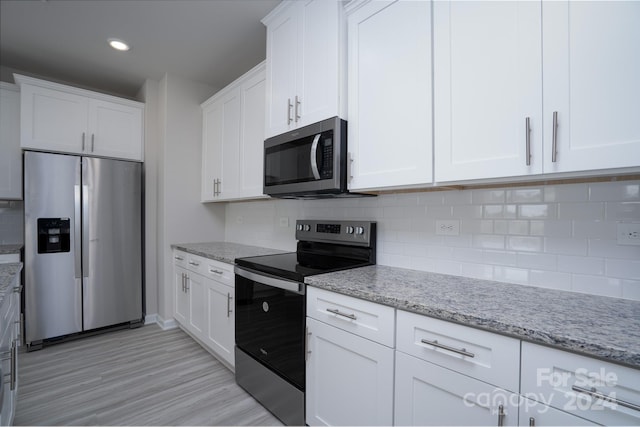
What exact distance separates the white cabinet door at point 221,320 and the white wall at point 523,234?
3.69ft

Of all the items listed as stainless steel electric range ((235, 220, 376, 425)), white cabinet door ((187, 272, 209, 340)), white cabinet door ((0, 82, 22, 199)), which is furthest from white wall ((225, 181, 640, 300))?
white cabinet door ((0, 82, 22, 199))

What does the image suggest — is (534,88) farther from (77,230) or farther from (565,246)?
(77,230)

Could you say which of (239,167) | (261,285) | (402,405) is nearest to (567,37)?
(402,405)

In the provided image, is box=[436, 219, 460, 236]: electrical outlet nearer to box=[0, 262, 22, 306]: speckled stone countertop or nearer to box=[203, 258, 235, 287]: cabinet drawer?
box=[203, 258, 235, 287]: cabinet drawer

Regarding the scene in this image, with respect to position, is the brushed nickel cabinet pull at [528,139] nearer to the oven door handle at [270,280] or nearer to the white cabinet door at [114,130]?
the oven door handle at [270,280]

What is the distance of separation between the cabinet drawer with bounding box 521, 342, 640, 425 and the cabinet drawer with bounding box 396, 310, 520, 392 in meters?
0.04

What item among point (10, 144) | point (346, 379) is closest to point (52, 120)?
point (10, 144)

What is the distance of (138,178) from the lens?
3086 millimetres

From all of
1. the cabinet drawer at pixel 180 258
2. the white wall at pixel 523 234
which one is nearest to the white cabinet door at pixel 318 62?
the white wall at pixel 523 234

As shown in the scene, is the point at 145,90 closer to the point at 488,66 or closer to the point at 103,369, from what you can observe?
the point at 103,369

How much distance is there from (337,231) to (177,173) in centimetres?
206

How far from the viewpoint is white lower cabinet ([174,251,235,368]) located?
216cm

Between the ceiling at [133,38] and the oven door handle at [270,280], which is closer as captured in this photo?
the oven door handle at [270,280]

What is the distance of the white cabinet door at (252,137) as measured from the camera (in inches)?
93.4
